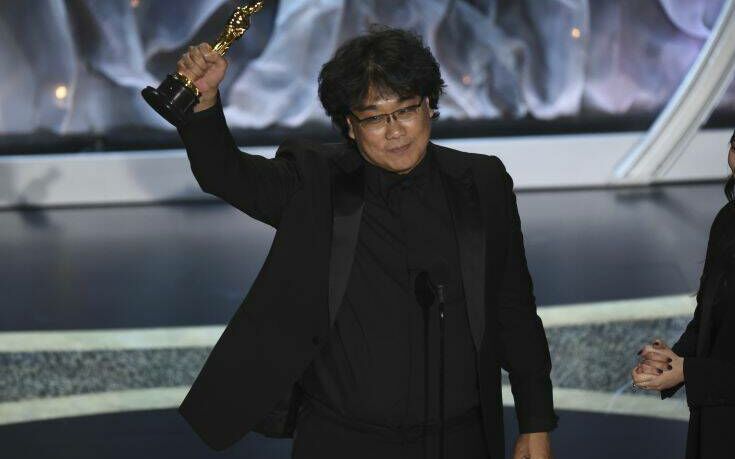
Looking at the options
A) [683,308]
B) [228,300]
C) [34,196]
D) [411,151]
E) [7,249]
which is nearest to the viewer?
[411,151]

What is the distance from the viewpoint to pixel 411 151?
2166mm

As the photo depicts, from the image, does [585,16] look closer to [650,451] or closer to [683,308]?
[683,308]

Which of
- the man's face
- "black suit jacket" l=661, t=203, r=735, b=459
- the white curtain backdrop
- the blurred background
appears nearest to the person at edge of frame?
"black suit jacket" l=661, t=203, r=735, b=459

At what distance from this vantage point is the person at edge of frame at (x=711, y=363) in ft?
7.41

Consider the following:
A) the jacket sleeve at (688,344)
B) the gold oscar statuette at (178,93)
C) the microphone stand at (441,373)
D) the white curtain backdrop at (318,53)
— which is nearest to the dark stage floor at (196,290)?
the white curtain backdrop at (318,53)

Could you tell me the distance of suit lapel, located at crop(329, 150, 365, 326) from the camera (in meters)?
2.16

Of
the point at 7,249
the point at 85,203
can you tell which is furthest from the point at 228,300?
the point at 85,203

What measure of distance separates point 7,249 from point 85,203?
1.46 m

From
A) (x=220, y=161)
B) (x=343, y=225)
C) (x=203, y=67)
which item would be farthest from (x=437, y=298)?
(x=203, y=67)

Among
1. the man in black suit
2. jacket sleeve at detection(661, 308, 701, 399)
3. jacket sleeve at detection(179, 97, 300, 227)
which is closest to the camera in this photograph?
jacket sleeve at detection(179, 97, 300, 227)

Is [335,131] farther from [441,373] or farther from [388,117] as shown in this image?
[441,373]

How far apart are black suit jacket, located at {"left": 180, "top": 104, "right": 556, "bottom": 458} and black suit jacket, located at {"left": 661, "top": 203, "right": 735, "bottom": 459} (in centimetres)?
30

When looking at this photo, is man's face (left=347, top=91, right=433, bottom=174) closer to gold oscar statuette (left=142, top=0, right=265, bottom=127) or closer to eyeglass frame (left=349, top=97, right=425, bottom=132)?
eyeglass frame (left=349, top=97, right=425, bottom=132)

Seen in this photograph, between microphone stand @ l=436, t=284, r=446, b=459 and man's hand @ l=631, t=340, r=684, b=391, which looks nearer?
microphone stand @ l=436, t=284, r=446, b=459
